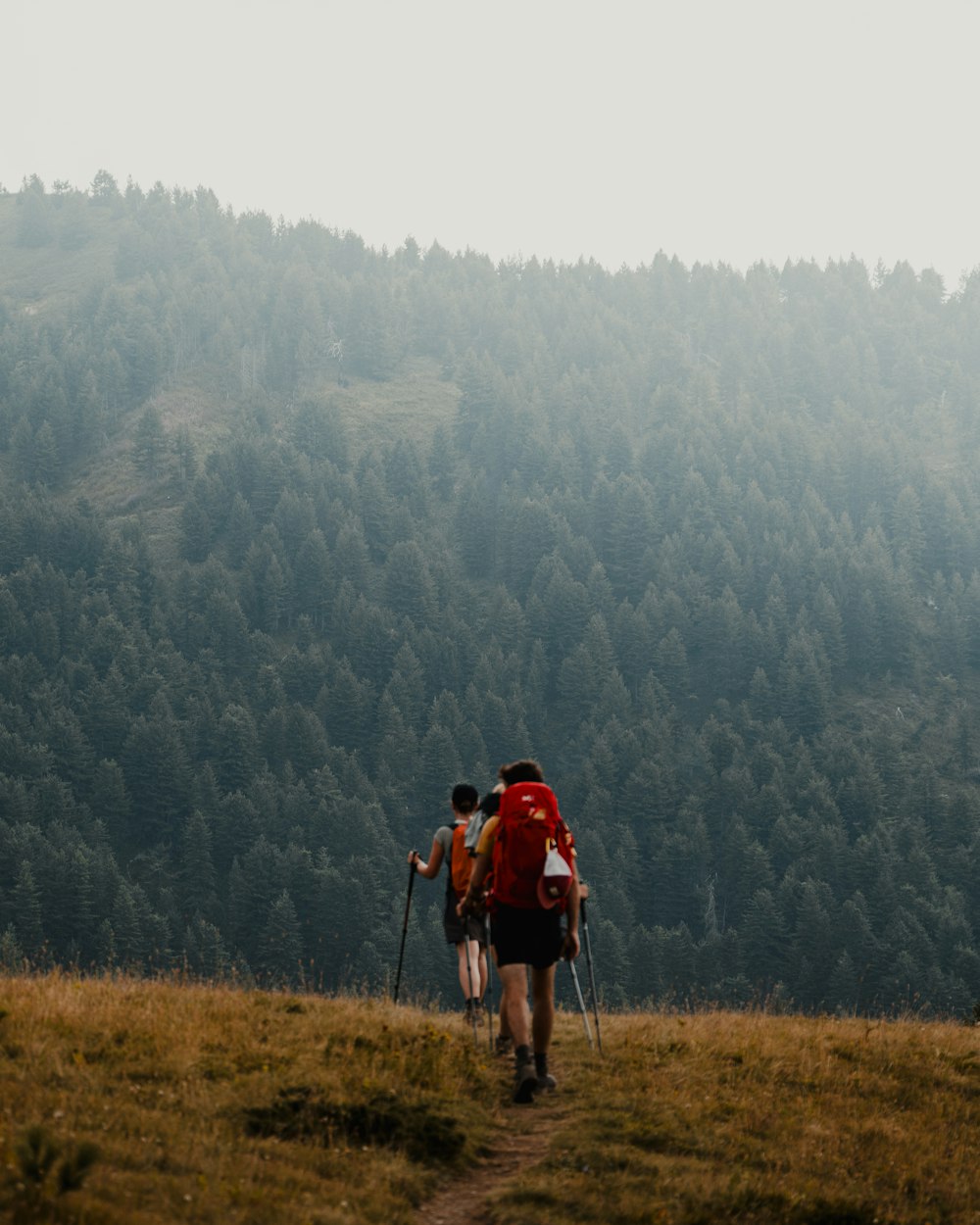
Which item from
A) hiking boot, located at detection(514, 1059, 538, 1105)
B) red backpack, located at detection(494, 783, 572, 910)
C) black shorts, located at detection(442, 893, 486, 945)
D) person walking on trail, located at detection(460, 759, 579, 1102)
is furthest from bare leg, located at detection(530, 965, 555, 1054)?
black shorts, located at detection(442, 893, 486, 945)

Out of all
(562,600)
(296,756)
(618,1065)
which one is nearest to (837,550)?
(562,600)

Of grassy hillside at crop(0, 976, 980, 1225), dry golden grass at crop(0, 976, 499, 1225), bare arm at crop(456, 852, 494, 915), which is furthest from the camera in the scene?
bare arm at crop(456, 852, 494, 915)

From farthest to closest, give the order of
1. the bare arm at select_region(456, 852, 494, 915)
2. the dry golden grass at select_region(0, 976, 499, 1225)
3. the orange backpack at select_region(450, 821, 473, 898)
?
1. the orange backpack at select_region(450, 821, 473, 898)
2. the bare arm at select_region(456, 852, 494, 915)
3. the dry golden grass at select_region(0, 976, 499, 1225)

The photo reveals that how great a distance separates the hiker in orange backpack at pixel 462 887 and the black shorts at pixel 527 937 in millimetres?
2065

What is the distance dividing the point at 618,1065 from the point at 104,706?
407 feet

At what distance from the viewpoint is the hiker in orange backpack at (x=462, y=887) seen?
11719 mm

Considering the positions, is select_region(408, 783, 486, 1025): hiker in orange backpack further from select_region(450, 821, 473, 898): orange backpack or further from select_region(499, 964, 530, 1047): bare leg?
select_region(499, 964, 530, 1047): bare leg

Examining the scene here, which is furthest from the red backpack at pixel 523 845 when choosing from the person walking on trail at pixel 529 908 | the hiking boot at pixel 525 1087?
the hiking boot at pixel 525 1087

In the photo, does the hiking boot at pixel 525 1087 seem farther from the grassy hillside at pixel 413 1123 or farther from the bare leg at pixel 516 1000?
the bare leg at pixel 516 1000

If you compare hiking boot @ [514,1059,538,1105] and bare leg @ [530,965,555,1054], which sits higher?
bare leg @ [530,965,555,1054]

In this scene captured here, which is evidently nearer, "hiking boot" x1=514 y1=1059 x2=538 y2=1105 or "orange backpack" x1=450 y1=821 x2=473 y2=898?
"hiking boot" x1=514 y1=1059 x2=538 y2=1105

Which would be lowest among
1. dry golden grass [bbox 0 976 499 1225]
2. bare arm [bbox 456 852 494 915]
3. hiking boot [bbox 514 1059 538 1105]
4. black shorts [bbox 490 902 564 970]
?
hiking boot [bbox 514 1059 538 1105]

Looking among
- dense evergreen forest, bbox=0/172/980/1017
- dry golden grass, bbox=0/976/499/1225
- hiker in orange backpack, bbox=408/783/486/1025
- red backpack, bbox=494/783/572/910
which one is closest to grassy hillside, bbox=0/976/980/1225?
dry golden grass, bbox=0/976/499/1225

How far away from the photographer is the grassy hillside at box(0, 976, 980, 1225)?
6.51 m
